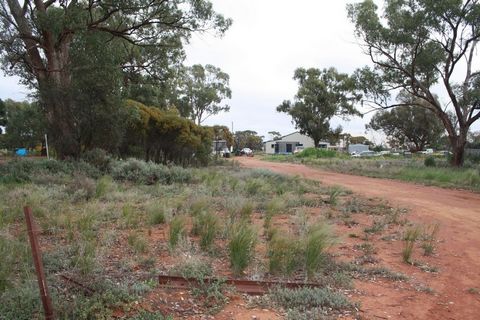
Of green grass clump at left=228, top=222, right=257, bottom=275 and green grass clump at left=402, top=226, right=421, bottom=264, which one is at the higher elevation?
Result: green grass clump at left=228, top=222, right=257, bottom=275

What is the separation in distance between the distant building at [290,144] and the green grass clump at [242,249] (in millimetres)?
78324

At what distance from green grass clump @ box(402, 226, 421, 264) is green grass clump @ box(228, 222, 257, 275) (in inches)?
91.1

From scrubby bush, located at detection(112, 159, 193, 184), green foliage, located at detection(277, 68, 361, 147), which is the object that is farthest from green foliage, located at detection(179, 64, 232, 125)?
scrubby bush, located at detection(112, 159, 193, 184)

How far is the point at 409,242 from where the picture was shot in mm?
7379

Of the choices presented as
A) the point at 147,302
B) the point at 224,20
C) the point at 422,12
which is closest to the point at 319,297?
the point at 147,302

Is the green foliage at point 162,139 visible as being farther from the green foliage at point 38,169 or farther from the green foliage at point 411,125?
the green foliage at point 411,125

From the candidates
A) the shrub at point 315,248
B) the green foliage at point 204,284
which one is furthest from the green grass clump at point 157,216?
the shrub at point 315,248

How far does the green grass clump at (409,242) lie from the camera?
6355 mm

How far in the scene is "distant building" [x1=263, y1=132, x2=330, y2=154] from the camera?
86.7 meters

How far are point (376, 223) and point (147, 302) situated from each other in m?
5.91

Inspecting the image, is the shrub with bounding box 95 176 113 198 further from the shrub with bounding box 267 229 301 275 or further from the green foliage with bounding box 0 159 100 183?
the shrub with bounding box 267 229 301 275

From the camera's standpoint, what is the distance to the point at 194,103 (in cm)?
6091

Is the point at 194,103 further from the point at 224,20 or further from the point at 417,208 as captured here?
the point at 417,208

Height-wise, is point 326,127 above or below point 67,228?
above
